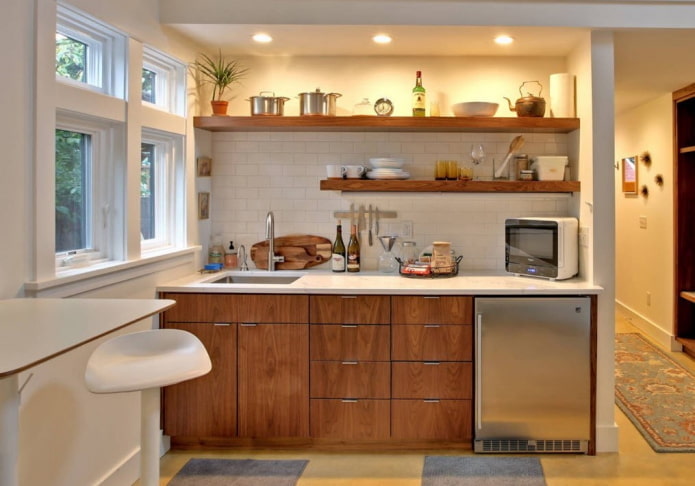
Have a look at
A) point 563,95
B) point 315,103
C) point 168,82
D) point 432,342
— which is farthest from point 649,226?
point 168,82

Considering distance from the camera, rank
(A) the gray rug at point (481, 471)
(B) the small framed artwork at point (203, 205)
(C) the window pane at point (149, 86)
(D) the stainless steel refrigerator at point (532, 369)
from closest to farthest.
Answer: (A) the gray rug at point (481, 471) < (D) the stainless steel refrigerator at point (532, 369) < (C) the window pane at point (149, 86) < (B) the small framed artwork at point (203, 205)

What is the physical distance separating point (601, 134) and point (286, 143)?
74.9 inches

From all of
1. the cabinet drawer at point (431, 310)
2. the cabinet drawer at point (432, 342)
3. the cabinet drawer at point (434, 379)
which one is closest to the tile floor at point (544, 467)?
the cabinet drawer at point (434, 379)

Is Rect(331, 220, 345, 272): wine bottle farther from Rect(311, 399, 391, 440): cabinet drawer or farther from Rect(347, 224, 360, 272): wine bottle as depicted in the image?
Rect(311, 399, 391, 440): cabinet drawer

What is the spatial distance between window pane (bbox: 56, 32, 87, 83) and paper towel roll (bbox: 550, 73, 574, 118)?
2.57 metres

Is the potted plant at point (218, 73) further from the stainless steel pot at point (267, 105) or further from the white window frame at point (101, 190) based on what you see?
the white window frame at point (101, 190)

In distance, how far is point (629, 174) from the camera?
238 inches

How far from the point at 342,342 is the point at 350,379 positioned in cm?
20

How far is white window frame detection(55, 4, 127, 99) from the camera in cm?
243

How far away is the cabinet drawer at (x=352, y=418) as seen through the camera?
2.99 metres

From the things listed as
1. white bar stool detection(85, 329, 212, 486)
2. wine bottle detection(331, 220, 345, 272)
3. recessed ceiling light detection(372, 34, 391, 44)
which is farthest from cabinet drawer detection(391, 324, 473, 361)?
recessed ceiling light detection(372, 34, 391, 44)

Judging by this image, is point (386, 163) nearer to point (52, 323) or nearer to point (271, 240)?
point (271, 240)

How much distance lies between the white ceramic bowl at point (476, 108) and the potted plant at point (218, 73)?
4.65 feet

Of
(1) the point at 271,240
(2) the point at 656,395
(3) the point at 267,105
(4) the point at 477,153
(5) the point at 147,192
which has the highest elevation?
(3) the point at 267,105
